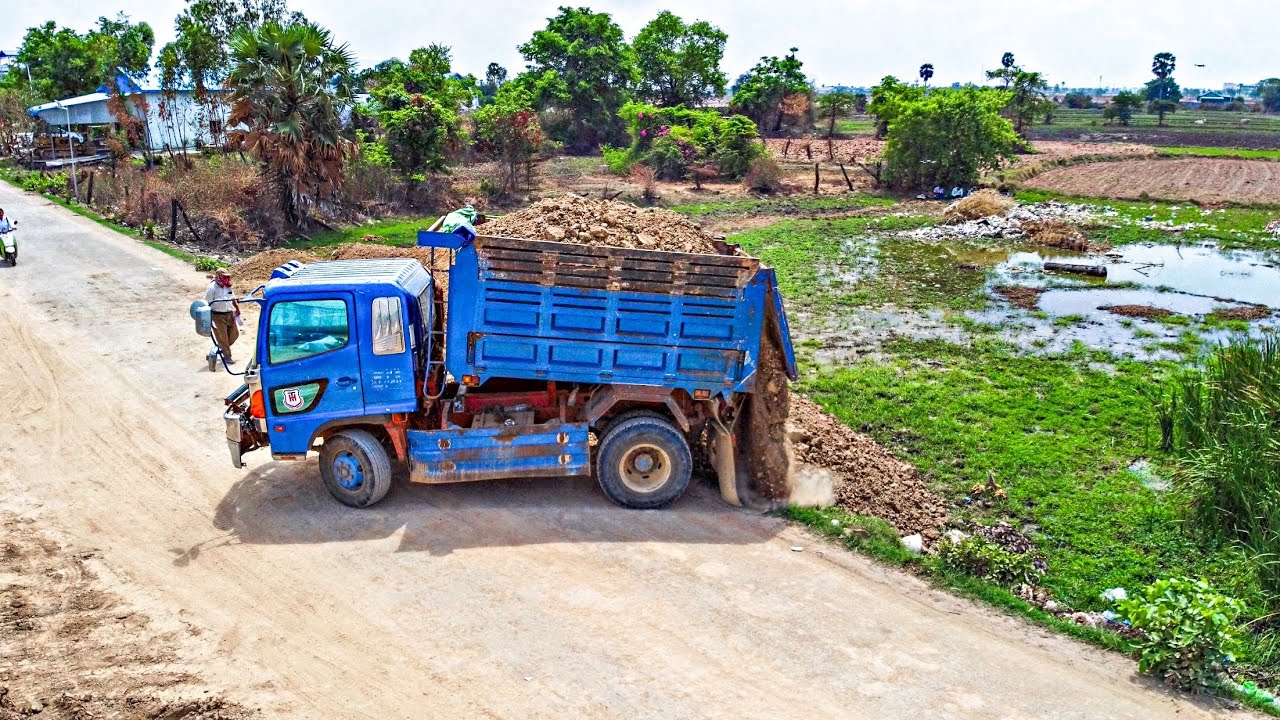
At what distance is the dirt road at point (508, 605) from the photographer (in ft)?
24.2

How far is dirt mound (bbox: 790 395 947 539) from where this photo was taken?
35.0ft

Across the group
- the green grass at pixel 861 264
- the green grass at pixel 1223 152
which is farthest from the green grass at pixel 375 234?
the green grass at pixel 1223 152

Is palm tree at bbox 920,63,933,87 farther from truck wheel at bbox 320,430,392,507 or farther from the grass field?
truck wheel at bbox 320,430,392,507

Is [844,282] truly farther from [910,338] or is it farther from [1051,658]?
[1051,658]

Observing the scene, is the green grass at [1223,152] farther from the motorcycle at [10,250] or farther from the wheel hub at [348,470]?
the wheel hub at [348,470]

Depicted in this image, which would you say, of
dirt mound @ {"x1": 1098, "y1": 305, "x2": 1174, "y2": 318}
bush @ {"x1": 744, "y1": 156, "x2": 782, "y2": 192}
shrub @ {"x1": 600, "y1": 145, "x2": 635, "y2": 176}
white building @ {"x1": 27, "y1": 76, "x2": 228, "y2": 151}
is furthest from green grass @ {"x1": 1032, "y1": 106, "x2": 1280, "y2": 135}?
white building @ {"x1": 27, "y1": 76, "x2": 228, "y2": 151}

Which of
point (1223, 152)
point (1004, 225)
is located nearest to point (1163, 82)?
point (1223, 152)

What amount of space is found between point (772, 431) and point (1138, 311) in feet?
44.3

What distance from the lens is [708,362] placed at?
10016 millimetres

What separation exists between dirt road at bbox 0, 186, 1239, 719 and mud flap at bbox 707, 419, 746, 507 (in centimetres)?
21

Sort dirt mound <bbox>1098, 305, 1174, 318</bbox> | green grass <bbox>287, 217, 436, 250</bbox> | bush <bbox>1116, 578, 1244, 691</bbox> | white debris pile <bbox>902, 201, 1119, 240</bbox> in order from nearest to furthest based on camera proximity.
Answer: bush <bbox>1116, 578, 1244, 691</bbox>
dirt mound <bbox>1098, 305, 1174, 318</bbox>
green grass <bbox>287, 217, 436, 250</bbox>
white debris pile <bbox>902, 201, 1119, 240</bbox>

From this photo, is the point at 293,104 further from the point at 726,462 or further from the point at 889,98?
the point at 889,98

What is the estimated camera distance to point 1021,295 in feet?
72.0

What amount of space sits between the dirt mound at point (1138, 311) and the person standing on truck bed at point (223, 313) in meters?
17.7
